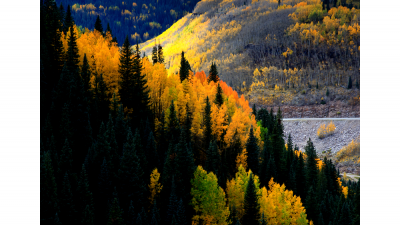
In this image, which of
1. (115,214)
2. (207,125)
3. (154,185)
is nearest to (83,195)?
(115,214)

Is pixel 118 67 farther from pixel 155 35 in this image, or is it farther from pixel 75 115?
pixel 75 115

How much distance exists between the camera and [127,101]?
35719 millimetres

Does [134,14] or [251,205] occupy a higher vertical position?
[134,14]

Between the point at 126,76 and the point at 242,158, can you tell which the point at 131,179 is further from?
the point at 126,76

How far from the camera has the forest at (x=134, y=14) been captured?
107 ft

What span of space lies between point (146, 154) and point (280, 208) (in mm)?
13082

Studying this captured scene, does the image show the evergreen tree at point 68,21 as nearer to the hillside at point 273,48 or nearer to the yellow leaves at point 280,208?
the hillside at point 273,48

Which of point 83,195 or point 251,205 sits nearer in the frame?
point 83,195

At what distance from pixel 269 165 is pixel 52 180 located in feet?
74.9

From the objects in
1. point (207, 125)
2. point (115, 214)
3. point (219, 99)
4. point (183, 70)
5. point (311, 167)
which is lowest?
point (311, 167)

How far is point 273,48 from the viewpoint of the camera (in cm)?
14600

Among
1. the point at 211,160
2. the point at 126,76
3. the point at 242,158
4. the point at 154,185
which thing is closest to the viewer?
the point at 154,185
